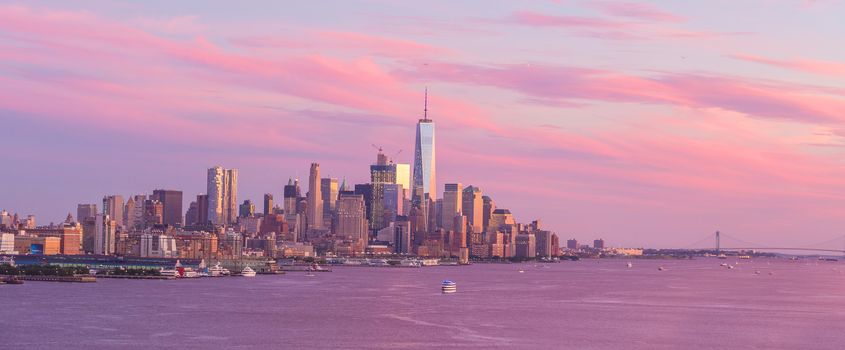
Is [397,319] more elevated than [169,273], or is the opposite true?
[169,273]

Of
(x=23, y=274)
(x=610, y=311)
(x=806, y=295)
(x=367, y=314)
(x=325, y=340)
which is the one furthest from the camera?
(x=23, y=274)

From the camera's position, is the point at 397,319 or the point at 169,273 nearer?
the point at 397,319

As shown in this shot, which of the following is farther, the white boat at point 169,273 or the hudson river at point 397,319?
the white boat at point 169,273

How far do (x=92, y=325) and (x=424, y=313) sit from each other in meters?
29.8

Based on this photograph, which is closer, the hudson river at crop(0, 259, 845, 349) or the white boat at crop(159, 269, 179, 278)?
the hudson river at crop(0, 259, 845, 349)

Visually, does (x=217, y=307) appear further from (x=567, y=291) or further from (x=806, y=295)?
(x=806, y=295)

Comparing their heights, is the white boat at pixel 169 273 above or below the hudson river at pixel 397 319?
above

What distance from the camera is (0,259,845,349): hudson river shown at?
80.5 m

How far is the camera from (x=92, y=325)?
286 ft

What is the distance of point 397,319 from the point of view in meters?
97.8

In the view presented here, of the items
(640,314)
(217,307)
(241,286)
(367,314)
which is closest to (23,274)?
(241,286)

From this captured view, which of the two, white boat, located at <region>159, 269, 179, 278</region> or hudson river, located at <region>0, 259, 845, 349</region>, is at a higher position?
white boat, located at <region>159, 269, 179, 278</region>

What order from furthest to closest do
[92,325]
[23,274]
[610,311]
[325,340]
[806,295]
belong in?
[23,274] → [806,295] → [610,311] → [92,325] → [325,340]

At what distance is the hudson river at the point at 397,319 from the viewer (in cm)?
8050
